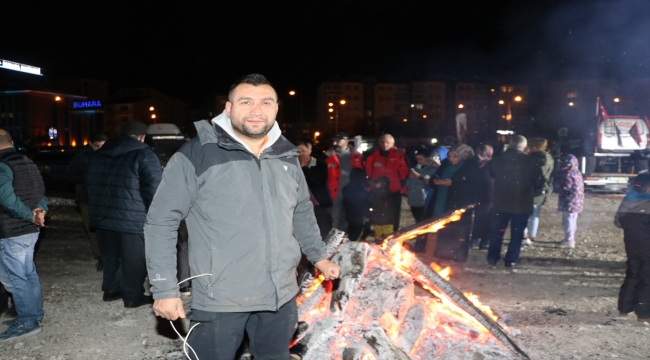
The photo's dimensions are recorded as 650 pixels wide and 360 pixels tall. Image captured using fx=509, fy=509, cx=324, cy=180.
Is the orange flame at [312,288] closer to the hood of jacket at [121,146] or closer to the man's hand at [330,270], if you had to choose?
the man's hand at [330,270]

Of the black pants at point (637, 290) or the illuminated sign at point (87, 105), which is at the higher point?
the illuminated sign at point (87, 105)

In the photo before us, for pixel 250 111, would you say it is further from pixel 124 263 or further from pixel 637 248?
pixel 637 248

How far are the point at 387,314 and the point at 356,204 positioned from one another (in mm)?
4189

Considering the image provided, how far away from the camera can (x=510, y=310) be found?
18.6 ft

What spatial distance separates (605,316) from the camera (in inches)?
214

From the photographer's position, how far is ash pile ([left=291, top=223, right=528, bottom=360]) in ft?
13.4

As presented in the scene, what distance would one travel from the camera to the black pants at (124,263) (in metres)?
5.63

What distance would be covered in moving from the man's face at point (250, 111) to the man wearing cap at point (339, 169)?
17.8 ft

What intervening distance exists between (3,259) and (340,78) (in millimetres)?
79425

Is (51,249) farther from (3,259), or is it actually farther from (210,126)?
(210,126)

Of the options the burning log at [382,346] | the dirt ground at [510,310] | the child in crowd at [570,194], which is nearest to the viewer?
the burning log at [382,346]

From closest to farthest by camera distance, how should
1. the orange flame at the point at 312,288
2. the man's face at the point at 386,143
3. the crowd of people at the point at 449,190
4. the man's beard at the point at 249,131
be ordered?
the man's beard at the point at 249,131, the orange flame at the point at 312,288, the crowd of people at the point at 449,190, the man's face at the point at 386,143

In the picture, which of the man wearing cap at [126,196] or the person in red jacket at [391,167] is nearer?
the man wearing cap at [126,196]

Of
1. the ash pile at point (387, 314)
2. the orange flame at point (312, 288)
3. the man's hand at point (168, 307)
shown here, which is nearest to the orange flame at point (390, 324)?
the ash pile at point (387, 314)
